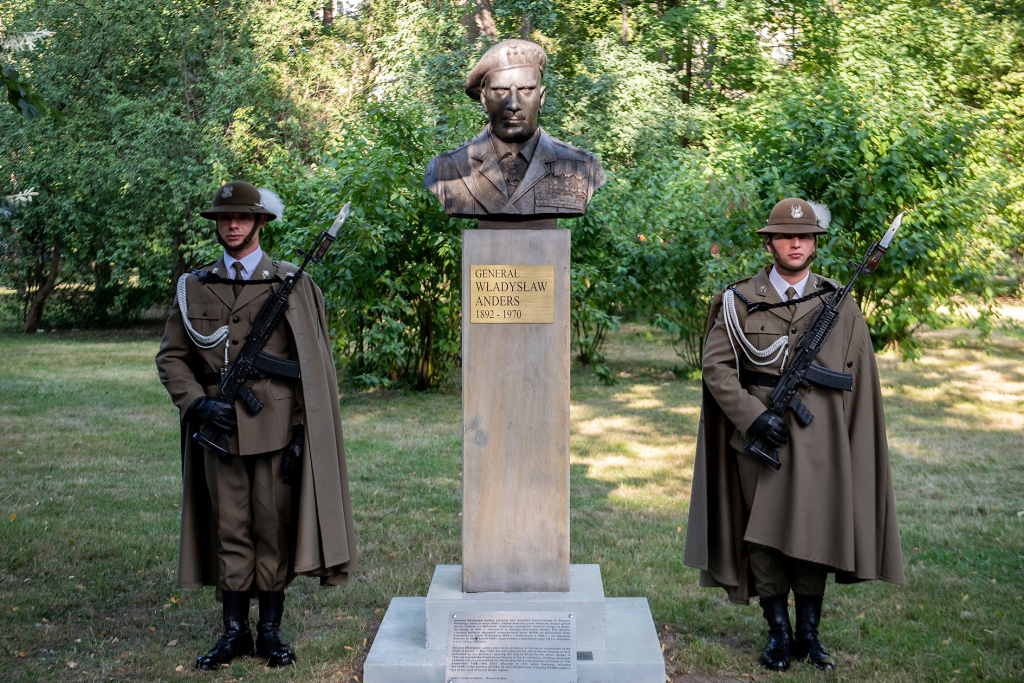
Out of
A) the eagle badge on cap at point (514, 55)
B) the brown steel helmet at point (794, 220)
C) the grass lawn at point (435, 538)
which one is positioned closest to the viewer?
the eagle badge on cap at point (514, 55)

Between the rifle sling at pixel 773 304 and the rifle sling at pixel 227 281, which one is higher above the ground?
the rifle sling at pixel 227 281

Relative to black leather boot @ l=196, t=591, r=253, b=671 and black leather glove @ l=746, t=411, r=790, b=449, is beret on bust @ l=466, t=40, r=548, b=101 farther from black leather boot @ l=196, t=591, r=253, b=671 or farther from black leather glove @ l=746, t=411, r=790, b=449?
black leather boot @ l=196, t=591, r=253, b=671

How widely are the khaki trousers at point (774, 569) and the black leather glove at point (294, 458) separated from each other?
2108mm

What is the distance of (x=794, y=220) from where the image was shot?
4.52m

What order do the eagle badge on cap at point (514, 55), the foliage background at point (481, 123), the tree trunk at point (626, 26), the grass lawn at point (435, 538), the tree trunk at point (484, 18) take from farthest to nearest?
the tree trunk at point (626, 26), the tree trunk at point (484, 18), the foliage background at point (481, 123), the grass lawn at point (435, 538), the eagle badge on cap at point (514, 55)

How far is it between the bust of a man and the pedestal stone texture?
14cm

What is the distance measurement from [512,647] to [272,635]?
120 cm

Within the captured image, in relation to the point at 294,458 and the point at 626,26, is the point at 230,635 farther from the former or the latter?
the point at 626,26

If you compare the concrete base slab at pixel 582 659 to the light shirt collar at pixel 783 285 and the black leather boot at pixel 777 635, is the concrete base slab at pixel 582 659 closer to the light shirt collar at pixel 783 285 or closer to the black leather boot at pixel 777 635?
the black leather boot at pixel 777 635

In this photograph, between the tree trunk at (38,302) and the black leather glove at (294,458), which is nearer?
the black leather glove at (294,458)

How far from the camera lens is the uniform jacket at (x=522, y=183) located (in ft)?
14.8

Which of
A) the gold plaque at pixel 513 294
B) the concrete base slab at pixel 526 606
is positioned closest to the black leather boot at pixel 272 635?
the concrete base slab at pixel 526 606

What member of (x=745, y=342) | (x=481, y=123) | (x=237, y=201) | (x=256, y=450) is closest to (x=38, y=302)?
(x=481, y=123)

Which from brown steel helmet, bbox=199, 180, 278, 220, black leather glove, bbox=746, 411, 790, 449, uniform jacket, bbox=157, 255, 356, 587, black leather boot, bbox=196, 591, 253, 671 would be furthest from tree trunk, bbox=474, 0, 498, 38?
black leather boot, bbox=196, 591, 253, 671
